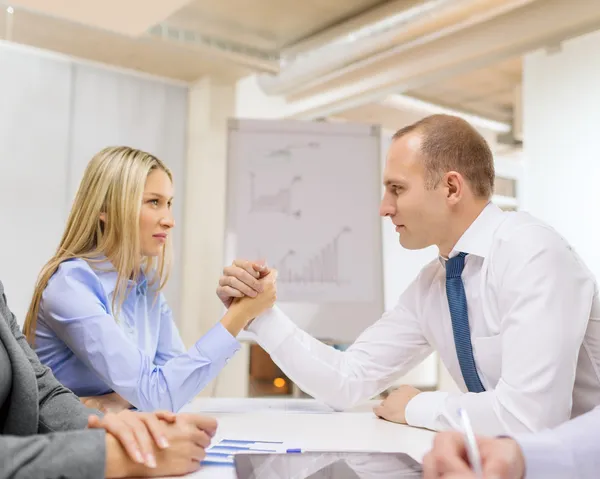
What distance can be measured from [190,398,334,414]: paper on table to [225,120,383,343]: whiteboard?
135 cm

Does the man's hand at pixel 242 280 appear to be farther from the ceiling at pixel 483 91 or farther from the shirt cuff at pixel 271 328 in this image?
the ceiling at pixel 483 91

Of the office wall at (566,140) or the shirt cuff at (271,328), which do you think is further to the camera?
the office wall at (566,140)

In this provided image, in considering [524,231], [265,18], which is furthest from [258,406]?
[265,18]

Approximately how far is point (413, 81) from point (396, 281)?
1.26m

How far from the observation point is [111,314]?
1.72 m

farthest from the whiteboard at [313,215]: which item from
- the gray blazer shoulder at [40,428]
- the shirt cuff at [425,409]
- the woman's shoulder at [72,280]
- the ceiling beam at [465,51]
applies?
the gray blazer shoulder at [40,428]

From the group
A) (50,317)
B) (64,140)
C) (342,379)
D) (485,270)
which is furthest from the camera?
(64,140)

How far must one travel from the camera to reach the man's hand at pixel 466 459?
747 mm

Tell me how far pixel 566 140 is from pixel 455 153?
218 cm

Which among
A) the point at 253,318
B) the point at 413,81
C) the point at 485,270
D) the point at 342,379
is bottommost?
the point at 342,379

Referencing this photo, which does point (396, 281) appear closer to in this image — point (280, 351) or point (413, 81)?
point (413, 81)

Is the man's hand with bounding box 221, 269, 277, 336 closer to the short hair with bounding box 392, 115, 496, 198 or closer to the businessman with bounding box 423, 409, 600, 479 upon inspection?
the short hair with bounding box 392, 115, 496, 198

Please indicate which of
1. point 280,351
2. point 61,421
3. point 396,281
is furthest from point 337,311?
point 61,421

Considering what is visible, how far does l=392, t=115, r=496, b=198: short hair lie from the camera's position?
1.70m
